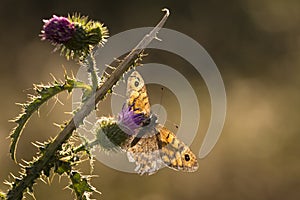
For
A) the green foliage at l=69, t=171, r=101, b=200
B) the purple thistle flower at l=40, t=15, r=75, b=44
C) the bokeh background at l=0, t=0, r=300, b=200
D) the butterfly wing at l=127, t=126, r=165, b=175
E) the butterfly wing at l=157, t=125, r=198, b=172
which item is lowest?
the green foliage at l=69, t=171, r=101, b=200

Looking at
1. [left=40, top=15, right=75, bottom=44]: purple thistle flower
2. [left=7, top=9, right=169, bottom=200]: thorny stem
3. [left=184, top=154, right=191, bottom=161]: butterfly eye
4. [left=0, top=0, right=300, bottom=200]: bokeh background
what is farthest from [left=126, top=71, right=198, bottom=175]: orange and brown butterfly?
[left=0, top=0, right=300, bottom=200]: bokeh background

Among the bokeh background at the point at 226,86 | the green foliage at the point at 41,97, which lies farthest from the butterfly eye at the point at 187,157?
the bokeh background at the point at 226,86

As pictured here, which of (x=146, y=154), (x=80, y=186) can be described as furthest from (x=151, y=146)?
(x=80, y=186)

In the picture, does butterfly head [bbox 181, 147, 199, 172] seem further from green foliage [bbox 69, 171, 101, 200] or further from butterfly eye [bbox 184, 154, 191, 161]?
green foliage [bbox 69, 171, 101, 200]

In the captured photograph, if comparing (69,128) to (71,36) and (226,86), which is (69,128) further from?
(226,86)

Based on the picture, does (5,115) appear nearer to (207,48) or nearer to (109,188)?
(109,188)

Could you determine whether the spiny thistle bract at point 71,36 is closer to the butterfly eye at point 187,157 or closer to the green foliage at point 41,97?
the green foliage at point 41,97
